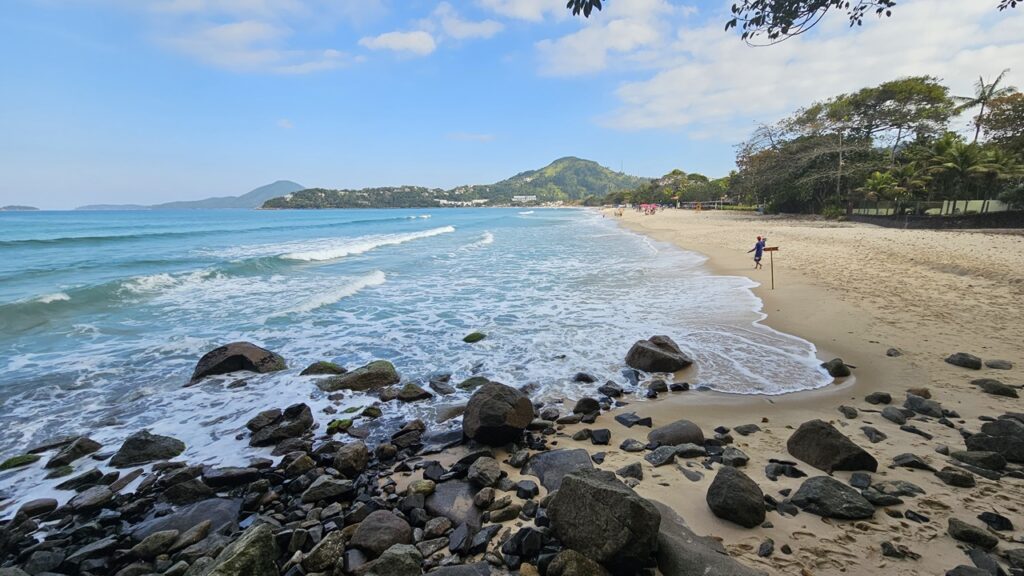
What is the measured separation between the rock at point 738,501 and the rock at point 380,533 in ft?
8.22

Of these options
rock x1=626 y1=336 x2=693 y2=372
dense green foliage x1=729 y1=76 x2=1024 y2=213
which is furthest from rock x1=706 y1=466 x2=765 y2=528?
dense green foliage x1=729 y1=76 x2=1024 y2=213

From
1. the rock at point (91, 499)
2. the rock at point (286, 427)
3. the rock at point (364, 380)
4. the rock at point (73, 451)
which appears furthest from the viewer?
the rock at point (364, 380)

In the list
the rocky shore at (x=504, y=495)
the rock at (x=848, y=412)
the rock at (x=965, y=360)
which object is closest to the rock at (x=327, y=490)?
the rocky shore at (x=504, y=495)

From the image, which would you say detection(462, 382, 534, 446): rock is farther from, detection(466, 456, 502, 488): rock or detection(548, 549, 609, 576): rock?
detection(548, 549, 609, 576): rock

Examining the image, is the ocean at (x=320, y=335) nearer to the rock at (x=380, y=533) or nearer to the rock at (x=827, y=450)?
the rock at (x=827, y=450)

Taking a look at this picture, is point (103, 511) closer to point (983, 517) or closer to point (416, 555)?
point (416, 555)

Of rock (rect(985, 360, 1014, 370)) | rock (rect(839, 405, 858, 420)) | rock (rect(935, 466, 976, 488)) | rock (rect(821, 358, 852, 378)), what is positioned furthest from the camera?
rock (rect(821, 358, 852, 378))

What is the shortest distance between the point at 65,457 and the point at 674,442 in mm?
7119

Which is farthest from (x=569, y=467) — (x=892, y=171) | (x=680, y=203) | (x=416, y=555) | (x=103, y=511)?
(x=680, y=203)

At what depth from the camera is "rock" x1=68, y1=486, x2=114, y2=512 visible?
4.16 meters

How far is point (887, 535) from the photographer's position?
122 inches

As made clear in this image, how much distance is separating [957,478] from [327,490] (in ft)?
18.5

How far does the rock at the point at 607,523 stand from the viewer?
273 cm

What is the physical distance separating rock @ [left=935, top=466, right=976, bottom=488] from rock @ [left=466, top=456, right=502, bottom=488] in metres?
3.94
